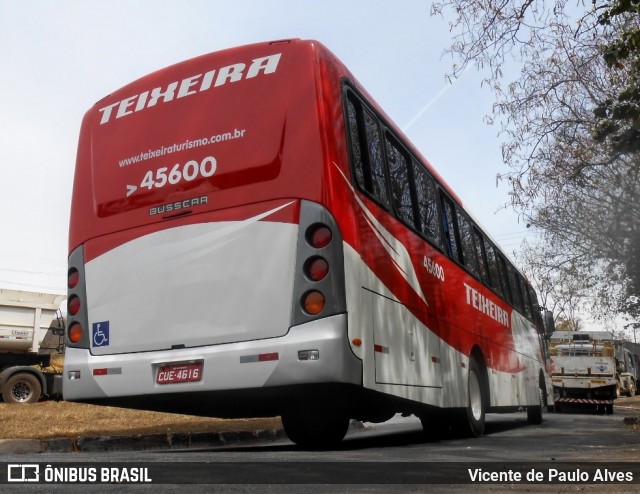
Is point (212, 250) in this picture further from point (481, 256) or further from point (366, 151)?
point (481, 256)

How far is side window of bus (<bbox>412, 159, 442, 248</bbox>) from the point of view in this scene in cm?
841

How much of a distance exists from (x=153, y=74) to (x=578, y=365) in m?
22.3

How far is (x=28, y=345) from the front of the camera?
61.9 feet

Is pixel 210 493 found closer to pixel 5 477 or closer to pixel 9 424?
pixel 5 477

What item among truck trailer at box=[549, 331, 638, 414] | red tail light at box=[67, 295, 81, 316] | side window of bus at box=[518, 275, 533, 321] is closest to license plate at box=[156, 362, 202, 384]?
red tail light at box=[67, 295, 81, 316]

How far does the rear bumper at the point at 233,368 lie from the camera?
579 centimetres

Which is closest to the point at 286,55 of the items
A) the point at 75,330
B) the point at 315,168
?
the point at 315,168

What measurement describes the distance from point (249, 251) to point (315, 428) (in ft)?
8.17

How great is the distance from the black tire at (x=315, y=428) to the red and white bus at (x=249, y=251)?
0.8 inches

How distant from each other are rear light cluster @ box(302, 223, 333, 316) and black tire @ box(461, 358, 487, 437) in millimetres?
4025

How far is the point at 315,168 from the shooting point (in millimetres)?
6137

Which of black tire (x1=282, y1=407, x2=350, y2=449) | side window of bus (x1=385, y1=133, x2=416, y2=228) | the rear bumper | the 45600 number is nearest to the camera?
the rear bumper

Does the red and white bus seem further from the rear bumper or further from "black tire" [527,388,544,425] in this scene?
"black tire" [527,388,544,425]

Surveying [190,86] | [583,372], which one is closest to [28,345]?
[190,86]
